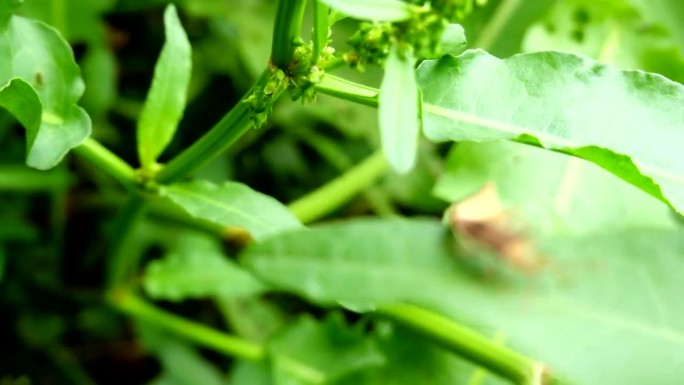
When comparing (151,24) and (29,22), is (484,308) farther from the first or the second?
(151,24)

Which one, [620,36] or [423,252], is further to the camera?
[620,36]

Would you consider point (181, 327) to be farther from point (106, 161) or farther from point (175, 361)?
point (106, 161)

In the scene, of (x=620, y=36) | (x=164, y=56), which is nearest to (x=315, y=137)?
(x=620, y=36)

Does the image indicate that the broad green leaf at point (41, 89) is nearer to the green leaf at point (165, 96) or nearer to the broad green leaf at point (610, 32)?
the green leaf at point (165, 96)

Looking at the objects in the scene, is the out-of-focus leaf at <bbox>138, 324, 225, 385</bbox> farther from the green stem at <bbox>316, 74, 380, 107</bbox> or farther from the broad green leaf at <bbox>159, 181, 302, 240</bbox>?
the green stem at <bbox>316, 74, 380, 107</bbox>

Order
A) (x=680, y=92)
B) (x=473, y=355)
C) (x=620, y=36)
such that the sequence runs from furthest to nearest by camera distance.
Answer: (x=620, y=36) → (x=473, y=355) → (x=680, y=92)
